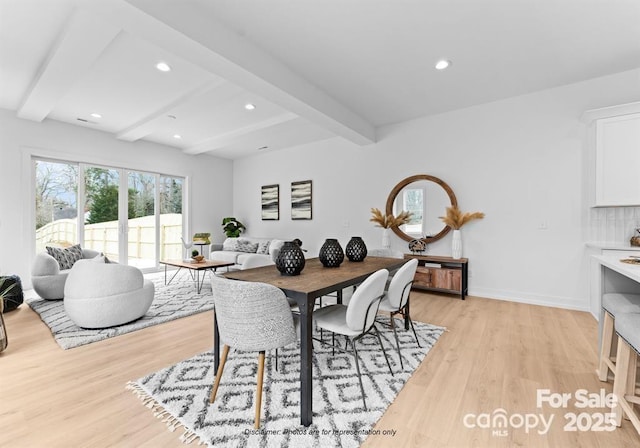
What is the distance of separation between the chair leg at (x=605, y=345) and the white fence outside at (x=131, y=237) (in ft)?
22.1

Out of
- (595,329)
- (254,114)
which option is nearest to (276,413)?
(595,329)

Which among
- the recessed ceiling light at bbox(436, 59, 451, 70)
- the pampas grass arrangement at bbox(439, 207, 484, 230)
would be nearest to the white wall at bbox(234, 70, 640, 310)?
the pampas grass arrangement at bbox(439, 207, 484, 230)

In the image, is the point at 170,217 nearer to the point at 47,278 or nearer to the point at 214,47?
the point at 47,278

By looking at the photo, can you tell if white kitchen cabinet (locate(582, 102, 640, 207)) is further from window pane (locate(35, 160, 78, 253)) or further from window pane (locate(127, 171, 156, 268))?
window pane (locate(35, 160, 78, 253))

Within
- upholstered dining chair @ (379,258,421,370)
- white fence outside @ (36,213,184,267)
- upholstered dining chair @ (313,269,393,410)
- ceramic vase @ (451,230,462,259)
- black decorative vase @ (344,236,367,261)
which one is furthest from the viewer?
white fence outside @ (36,213,184,267)

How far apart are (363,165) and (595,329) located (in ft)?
12.4

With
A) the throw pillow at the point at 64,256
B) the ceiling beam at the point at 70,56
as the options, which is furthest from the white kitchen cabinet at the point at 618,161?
the throw pillow at the point at 64,256

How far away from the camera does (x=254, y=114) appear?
454cm

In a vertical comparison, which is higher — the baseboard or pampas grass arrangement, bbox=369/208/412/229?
pampas grass arrangement, bbox=369/208/412/229

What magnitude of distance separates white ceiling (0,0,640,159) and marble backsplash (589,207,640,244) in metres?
1.59

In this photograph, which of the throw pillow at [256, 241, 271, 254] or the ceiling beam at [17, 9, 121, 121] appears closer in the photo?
the ceiling beam at [17, 9, 121, 121]

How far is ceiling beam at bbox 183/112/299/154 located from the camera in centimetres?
466

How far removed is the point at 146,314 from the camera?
3.30 meters

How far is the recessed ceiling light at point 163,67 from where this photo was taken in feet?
10.1
